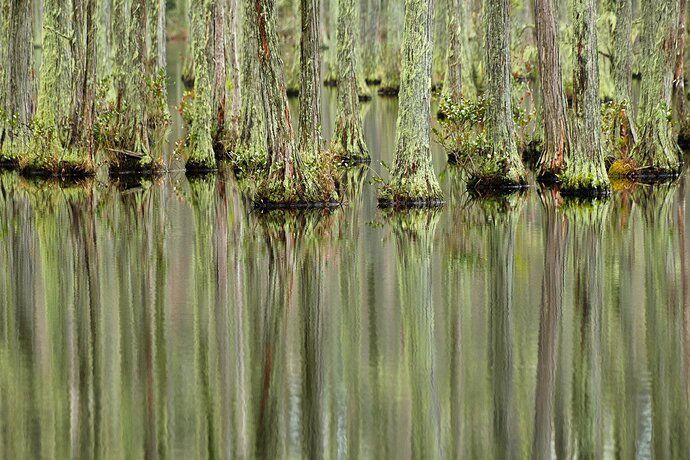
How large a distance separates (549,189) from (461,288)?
30.3 feet

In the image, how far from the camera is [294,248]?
49.5 ft

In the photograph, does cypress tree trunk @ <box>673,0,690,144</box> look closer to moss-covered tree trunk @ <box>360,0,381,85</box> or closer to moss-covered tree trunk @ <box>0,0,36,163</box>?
moss-covered tree trunk @ <box>0,0,36,163</box>

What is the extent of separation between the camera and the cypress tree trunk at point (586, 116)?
20.3 meters

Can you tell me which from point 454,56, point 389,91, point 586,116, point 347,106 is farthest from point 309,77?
point 389,91

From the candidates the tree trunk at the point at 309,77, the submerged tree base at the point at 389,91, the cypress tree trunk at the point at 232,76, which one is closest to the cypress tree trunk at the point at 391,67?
the submerged tree base at the point at 389,91

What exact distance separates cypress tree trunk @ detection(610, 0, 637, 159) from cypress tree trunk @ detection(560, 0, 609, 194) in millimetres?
2933

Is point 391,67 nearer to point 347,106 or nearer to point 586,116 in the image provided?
point 347,106

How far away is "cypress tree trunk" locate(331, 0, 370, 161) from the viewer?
83.7 ft

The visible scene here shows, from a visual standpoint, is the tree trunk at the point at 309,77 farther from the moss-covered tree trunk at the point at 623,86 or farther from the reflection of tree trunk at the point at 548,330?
the moss-covered tree trunk at the point at 623,86

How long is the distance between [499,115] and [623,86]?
430 centimetres

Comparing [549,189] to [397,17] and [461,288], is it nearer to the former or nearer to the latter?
[461,288]

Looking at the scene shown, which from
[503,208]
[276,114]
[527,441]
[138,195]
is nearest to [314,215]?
[276,114]

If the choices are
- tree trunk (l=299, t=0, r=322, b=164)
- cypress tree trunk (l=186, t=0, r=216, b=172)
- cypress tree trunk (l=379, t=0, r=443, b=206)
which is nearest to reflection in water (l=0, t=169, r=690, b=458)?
cypress tree trunk (l=379, t=0, r=443, b=206)

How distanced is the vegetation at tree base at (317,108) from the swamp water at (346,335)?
1.32 metres
